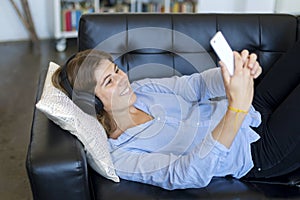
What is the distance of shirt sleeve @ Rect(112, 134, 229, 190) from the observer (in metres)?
1.24

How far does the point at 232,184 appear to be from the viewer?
141 cm

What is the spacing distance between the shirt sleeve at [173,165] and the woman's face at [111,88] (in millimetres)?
160

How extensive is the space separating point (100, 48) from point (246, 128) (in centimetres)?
71

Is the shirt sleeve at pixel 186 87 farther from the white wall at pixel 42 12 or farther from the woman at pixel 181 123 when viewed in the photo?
the white wall at pixel 42 12

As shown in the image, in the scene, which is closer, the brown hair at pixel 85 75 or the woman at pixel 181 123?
the woman at pixel 181 123

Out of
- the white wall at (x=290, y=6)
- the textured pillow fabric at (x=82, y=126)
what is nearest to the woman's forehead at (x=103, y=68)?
the textured pillow fabric at (x=82, y=126)

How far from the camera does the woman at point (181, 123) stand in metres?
1.23

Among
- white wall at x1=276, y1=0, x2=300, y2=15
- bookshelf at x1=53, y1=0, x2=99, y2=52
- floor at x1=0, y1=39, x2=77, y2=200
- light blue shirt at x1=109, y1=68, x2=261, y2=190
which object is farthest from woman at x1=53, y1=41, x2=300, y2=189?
white wall at x1=276, y1=0, x2=300, y2=15

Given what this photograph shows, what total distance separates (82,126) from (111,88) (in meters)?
0.19

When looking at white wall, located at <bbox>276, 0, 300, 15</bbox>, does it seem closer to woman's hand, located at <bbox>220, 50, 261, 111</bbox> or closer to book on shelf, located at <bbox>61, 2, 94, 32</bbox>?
book on shelf, located at <bbox>61, 2, 94, 32</bbox>

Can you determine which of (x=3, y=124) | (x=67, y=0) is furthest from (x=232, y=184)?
(x=67, y=0)

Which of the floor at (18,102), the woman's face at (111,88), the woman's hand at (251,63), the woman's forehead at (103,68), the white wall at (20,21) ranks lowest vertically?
the floor at (18,102)

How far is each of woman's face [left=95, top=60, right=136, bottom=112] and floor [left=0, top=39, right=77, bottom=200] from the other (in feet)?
2.07

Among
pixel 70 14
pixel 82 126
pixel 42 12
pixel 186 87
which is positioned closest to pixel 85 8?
pixel 70 14
